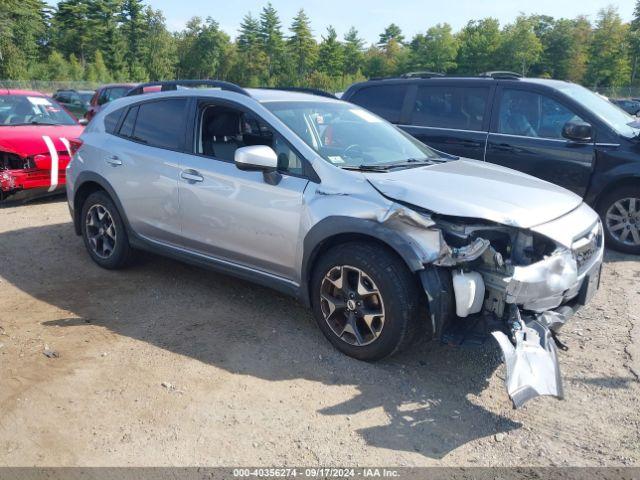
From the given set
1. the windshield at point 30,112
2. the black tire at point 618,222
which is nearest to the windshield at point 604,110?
the black tire at point 618,222

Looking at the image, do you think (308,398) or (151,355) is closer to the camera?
(308,398)

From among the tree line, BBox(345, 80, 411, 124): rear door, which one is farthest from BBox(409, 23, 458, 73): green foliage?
BBox(345, 80, 411, 124): rear door

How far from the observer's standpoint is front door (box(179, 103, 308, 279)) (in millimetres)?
3822

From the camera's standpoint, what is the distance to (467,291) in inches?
122

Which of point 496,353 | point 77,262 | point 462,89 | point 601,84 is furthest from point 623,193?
point 601,84

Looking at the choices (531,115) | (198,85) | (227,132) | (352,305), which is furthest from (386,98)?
(352,305)

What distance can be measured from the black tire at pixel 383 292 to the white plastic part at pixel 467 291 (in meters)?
0.27

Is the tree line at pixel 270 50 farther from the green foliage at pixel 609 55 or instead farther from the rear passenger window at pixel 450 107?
the rear passenger window at pixel 450 107

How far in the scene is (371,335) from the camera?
3.48 metres

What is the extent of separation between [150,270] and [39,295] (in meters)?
1.00

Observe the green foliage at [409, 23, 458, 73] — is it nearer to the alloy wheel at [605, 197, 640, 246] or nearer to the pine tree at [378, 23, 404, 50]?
the pine tree at [378, 23, 404, 50]

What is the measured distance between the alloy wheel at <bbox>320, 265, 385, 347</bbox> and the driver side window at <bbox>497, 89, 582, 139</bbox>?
397 cm

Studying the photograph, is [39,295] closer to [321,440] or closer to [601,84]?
[321,440]

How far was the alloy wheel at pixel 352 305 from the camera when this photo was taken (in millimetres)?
3430
